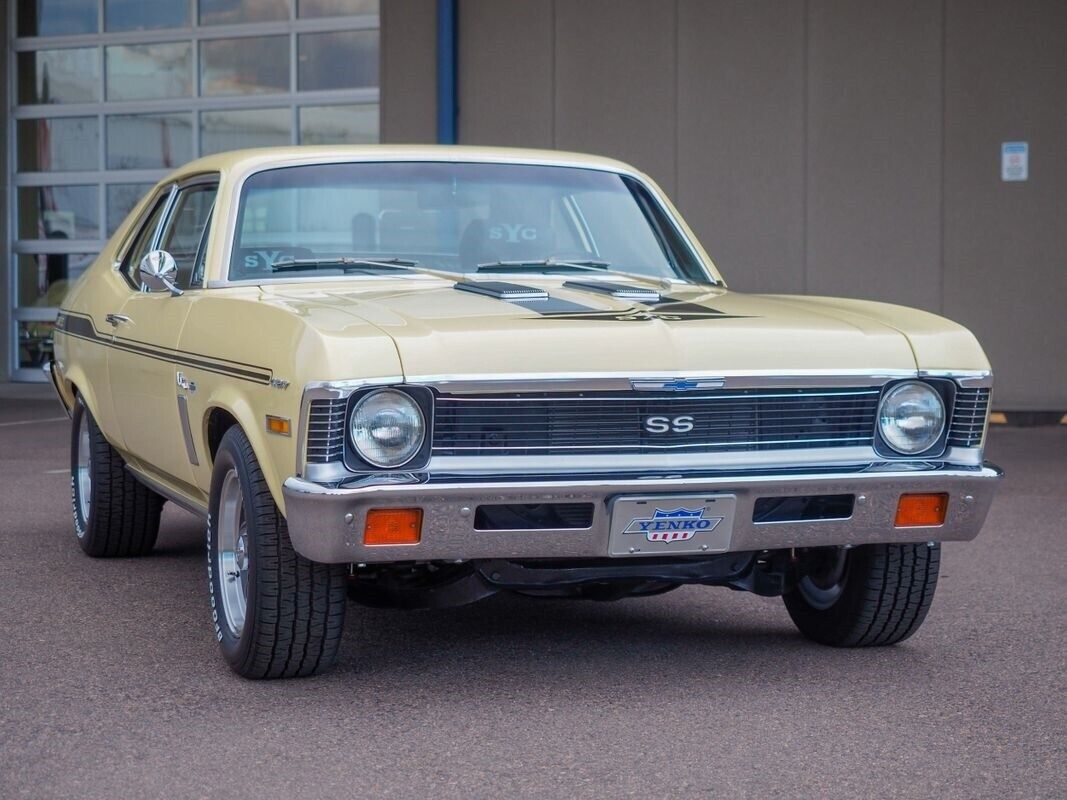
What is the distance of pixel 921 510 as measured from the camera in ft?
13.9

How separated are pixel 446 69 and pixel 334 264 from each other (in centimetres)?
998

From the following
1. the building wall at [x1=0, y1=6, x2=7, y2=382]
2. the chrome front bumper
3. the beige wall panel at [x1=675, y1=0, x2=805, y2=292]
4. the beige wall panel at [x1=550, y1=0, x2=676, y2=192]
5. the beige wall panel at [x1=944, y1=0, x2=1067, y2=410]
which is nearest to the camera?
the chrome front bumper

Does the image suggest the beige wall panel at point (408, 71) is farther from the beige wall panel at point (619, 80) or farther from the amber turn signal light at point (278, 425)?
the amber turn signal light at point (278, 425)

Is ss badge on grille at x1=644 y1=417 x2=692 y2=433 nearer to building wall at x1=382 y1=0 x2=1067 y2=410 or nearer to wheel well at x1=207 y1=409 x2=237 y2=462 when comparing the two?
wheel well at x1=207 y1=409 x2=237 y2=462

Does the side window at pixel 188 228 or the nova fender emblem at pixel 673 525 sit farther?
the side window at pixel 188 228

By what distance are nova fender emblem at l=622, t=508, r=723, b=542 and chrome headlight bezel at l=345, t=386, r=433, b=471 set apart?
0.54m

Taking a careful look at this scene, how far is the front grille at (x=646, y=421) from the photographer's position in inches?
155

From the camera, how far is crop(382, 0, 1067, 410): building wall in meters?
13.6

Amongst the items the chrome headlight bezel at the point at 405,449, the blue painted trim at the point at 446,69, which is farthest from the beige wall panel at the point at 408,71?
the chrome headlight bezel at the point at 405,449

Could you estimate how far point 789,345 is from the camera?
164 inches

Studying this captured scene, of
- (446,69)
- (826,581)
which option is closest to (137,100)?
(446,69)

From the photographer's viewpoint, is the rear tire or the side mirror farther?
the rear tire

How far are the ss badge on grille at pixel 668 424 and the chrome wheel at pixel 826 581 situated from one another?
3.03ft

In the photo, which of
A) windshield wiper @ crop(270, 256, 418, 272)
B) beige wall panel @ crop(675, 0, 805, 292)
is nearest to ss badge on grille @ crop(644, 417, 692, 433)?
windshield wiper @ crop(270, 256, 418, 272)
